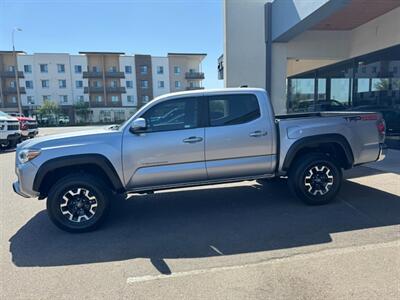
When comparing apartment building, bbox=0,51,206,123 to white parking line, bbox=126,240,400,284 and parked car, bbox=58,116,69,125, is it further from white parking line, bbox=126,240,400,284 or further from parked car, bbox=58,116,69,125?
white parking line, bbox=126,240,400,284

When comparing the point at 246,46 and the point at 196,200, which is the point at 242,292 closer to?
the point at 196,200

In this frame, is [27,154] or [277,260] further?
[27,154]

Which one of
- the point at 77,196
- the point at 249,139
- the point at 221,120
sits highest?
the point at 221,120

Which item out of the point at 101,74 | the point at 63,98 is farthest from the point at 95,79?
the point at 63,98

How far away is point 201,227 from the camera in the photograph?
459 centimetres

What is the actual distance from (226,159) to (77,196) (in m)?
2.31

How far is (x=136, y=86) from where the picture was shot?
63375 millimetres

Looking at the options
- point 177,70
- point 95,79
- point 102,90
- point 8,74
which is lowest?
point 102,90

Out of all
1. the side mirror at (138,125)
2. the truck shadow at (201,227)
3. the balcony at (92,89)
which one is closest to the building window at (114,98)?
the balcony at (92,89)

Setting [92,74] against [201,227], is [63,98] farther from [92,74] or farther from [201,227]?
[201,227]

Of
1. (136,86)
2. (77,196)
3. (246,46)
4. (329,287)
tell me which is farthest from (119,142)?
(136,86)

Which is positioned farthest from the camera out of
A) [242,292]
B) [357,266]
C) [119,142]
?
[119,142]

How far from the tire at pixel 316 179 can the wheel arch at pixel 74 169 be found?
9.41ft

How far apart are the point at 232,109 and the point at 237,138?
502 millimetres
